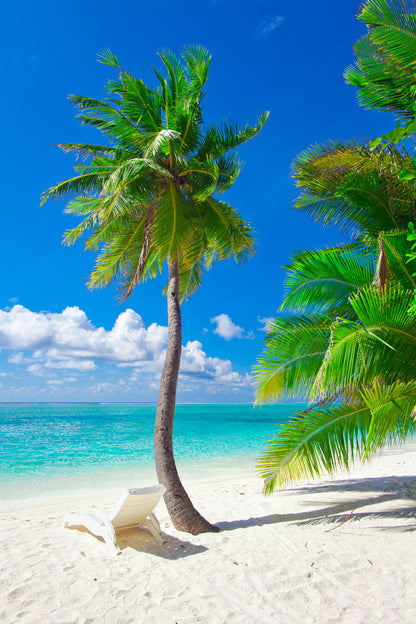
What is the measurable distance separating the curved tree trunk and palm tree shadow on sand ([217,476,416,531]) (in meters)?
0.59

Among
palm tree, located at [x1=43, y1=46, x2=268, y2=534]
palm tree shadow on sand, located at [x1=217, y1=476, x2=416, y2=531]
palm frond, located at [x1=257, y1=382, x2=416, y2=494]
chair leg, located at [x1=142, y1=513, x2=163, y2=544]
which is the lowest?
palm tree shadow on sand, located at [x1=217, y1=476, x2=416, y2=531]

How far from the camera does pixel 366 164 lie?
5.55 metres

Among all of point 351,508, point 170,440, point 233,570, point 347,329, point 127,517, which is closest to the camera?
point 233,570

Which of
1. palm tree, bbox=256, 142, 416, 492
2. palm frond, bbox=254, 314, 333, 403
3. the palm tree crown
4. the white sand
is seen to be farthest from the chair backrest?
the palm tree crown

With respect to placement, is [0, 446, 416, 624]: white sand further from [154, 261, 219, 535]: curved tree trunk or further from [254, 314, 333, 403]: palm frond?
[254, 314, 333, 403]: palm frond

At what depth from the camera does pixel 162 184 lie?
7.59 meters

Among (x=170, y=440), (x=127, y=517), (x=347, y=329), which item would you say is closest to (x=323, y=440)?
(x=347, y=329)

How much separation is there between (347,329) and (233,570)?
9.51ft

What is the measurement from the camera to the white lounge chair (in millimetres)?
4961

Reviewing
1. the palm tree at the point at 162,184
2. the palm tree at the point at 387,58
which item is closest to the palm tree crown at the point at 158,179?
the palm tree at the point at 162,184

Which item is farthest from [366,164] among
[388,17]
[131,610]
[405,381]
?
[131,610]

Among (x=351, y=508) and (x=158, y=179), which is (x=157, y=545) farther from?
(x=158, y=179)

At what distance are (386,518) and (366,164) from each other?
5168 mm

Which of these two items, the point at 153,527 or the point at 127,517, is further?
the point at 153,527
